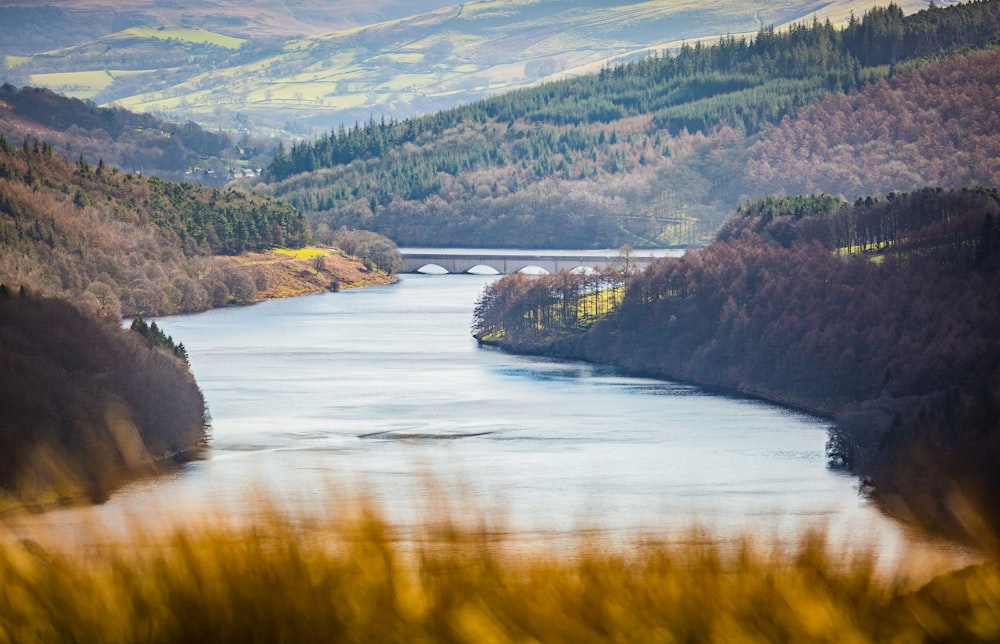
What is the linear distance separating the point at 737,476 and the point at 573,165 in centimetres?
15684

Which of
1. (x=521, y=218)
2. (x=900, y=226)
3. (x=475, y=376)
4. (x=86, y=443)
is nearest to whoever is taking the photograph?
(x=86, y=443)

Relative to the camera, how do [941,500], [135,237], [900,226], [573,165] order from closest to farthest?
[941,500], [900,226], [135,237], [573,165]

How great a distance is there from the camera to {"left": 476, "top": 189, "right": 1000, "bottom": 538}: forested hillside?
41.8m

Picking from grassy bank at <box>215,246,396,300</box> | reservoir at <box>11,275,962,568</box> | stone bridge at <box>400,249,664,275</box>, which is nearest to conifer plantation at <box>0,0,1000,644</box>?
grassy bank at <box>215,246,396,300</box>

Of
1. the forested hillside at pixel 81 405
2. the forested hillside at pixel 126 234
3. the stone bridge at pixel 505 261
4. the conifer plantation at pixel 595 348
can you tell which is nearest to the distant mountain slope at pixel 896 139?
the conifer plantation at pixel 595 348

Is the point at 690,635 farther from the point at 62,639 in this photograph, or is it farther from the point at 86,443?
the point at 86,443

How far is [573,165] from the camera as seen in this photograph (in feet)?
643

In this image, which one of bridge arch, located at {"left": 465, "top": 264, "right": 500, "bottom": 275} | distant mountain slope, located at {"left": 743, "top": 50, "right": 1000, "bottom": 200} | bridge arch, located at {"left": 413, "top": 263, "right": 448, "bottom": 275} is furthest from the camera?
distant mountain slope, located at {"left": 743, "top": 50, "right": 1000, "bottom": 200}

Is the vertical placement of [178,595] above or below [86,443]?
above

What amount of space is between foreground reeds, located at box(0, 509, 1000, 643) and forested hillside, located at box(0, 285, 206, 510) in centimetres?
2588

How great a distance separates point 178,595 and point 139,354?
48.2 meters

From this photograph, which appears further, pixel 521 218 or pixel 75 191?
pixel 521 218

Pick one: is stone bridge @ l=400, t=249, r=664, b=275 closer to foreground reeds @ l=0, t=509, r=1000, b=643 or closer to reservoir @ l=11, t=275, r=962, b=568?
reservoir @ l=11, t=275, r=962, b=568

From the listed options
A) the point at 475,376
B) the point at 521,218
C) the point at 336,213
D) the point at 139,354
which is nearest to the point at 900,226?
the point at 475,376
